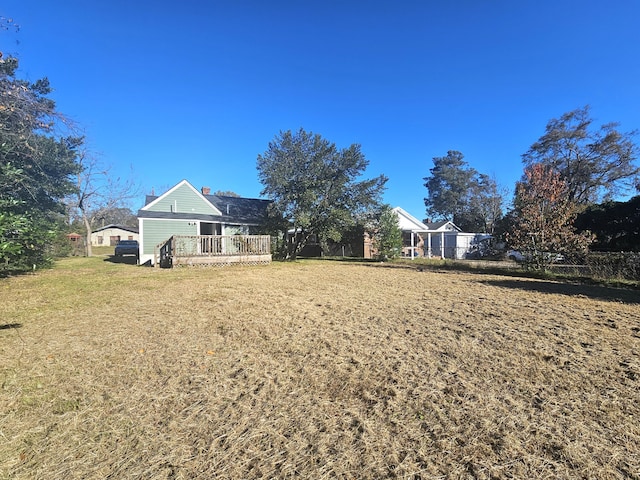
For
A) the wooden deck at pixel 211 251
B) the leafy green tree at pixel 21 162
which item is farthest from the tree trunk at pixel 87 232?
the leafy green tree at pixel 21 162

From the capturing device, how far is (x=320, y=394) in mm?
3020

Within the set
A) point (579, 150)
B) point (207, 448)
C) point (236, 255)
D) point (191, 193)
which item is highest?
point (579, 150)

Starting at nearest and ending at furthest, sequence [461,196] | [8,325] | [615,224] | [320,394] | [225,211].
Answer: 1. [320,394]
2. [8,325]
3. [615,224]
4. [225,211]
5. [461,196]

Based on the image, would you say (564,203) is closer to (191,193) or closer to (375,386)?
(375,386)

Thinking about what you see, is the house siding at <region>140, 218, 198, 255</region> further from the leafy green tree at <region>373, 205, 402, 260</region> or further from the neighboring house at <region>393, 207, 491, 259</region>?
the neighboring house at <region>393, 207, 491, 259</region>

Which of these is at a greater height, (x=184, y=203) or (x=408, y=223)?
(x=184, y=203)

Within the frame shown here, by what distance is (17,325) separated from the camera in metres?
5.35

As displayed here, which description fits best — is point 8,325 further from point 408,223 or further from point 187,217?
point 408,223

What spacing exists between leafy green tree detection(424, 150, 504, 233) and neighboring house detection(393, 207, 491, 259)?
43.0 feet

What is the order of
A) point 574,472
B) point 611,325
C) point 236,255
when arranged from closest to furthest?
point 574,472 → point 611,325 → point 236,255

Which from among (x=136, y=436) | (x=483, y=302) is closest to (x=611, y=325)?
(x=483, y=302)

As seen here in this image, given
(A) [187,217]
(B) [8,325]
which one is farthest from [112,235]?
(B) [8,325]

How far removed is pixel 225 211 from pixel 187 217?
3.44 m

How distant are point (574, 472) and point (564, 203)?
45.7 feet
